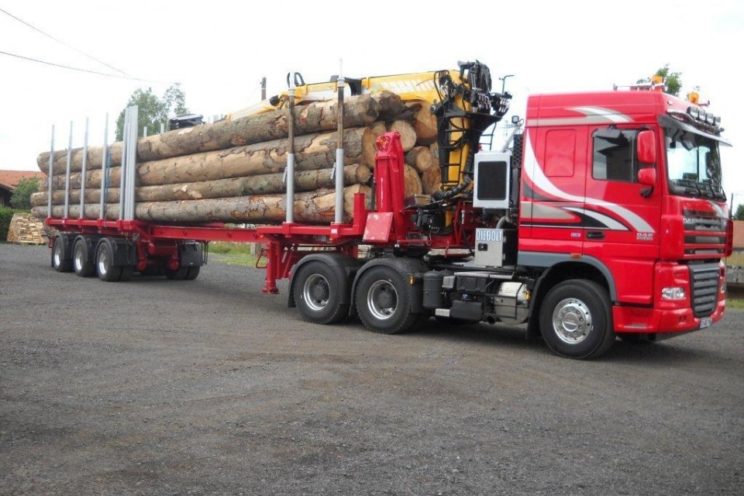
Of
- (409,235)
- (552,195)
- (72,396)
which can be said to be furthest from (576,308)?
(72,396)

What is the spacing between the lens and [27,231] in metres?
38.3

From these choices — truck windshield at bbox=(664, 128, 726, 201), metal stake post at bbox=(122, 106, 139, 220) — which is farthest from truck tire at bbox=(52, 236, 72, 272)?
truck windshield at bbox=(664, 128, 726, 201)

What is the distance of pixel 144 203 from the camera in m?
16.8

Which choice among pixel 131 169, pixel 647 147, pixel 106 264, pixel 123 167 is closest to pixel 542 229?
pixel 647 147

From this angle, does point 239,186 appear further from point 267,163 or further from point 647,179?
point 647,179

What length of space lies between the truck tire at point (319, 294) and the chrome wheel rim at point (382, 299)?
1.68 ft

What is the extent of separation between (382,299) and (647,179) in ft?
13.7

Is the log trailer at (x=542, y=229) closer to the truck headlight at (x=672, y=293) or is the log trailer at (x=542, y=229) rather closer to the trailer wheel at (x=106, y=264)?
the truck headlight at (x=672, y=293)

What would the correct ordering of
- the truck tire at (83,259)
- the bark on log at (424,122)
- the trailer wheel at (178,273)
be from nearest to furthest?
the bark on log at (424,122) < the truck tire at (83,259) < the trailer wheel at (178,273)

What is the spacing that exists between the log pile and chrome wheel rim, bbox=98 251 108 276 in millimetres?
21872

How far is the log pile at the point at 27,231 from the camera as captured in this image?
3811cm

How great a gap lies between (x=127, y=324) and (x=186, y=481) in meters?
6.86

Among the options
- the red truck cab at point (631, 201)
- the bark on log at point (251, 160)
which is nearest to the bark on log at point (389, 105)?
the bark on log at point (251, 160)

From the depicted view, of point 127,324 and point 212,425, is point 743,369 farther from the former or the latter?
point 127,324
